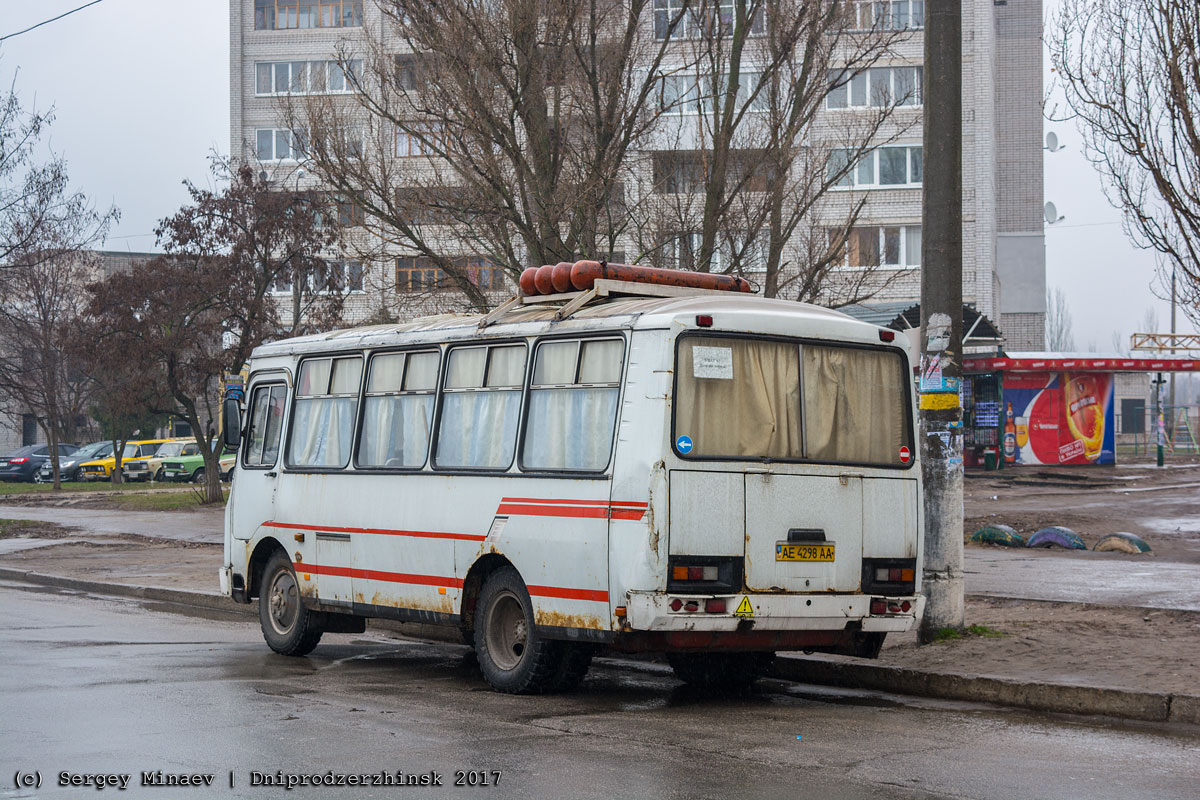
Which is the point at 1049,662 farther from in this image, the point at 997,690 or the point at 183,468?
the point at 183,468

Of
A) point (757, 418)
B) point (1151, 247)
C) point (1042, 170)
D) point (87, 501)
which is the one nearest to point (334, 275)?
point (87, 501)

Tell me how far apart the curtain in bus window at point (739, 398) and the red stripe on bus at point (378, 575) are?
250 centimetres

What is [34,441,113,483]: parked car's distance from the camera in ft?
190

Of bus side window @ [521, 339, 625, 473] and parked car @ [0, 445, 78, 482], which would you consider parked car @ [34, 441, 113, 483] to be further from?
bus side window @ [521, 339, 625, 473]

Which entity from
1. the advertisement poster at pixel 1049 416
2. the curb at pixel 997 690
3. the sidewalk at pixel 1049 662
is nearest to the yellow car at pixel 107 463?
the advertisement poster at pixel 1049 416

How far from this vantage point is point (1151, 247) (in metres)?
14.0

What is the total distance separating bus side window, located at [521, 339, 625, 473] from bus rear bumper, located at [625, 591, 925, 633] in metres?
1.06

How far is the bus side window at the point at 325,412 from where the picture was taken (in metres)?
12.5

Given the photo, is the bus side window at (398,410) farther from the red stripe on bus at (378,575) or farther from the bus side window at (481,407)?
the red stripe on bus at (378,575)

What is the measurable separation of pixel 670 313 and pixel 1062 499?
24.8 metres

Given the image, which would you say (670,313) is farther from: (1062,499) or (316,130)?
(1062,499)

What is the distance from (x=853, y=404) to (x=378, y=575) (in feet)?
13.7

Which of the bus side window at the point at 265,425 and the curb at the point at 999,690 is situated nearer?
the curb at the point at 999,690

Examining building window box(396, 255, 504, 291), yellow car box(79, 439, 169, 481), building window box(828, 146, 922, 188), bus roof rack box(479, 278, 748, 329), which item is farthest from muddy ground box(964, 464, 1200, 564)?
yellow car box(79, 439, 169, 481)
